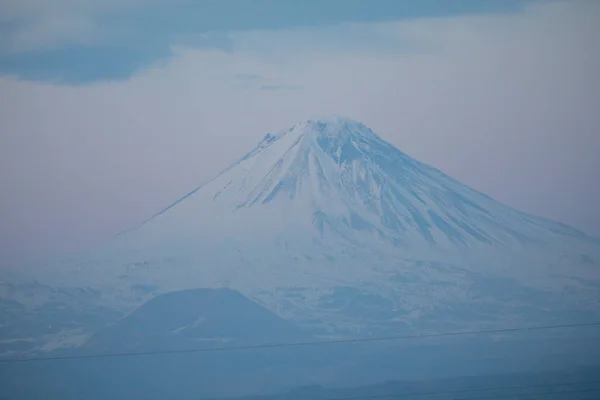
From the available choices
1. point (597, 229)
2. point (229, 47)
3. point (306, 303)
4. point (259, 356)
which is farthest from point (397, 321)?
point (229, 47)

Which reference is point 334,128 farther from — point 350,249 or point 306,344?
point 306,344

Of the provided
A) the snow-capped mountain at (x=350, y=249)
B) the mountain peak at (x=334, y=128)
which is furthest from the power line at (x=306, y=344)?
the mountain peak at (x=334, y=128)

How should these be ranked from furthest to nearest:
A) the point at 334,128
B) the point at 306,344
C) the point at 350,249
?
the point at 334,128
the point at 350,249
the point at 306,344

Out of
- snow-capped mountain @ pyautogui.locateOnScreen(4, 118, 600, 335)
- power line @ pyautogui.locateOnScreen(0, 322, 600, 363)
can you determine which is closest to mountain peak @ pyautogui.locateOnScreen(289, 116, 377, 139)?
snow-capped mountain @ pyautogui.locateOnScreen(4, 118, 600, 335)

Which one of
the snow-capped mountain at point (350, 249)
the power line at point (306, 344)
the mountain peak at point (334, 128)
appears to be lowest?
the power line at point (306, 344)

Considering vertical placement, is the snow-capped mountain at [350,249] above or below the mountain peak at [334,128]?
below

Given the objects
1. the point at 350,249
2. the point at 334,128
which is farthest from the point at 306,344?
the point at 334,128

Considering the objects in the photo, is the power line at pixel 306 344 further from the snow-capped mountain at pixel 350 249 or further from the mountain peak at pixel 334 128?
the mountain peak at pixel 334 128

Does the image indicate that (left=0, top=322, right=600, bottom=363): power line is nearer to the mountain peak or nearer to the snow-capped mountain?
the snow-capped mountain
